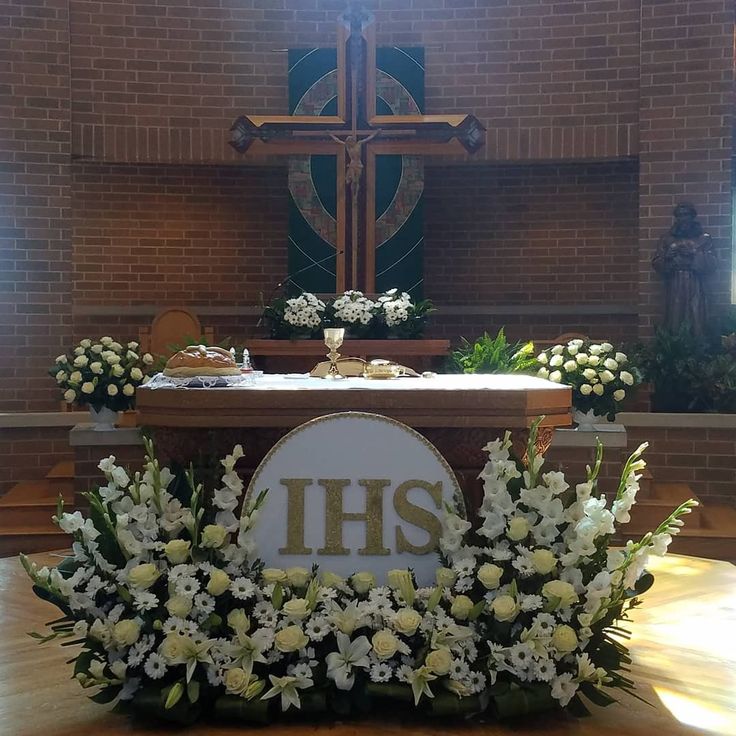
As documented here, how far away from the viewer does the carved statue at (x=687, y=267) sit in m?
7.25

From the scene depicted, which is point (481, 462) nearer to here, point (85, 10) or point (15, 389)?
point (15, 389)

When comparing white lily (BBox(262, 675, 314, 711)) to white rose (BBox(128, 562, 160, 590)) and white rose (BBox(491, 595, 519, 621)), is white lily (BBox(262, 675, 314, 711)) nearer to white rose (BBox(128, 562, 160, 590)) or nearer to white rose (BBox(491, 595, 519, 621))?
white rose (BBox(128, 562, 160, 590))

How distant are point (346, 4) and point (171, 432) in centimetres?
594

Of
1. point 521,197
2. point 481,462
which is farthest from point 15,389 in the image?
point 481,462

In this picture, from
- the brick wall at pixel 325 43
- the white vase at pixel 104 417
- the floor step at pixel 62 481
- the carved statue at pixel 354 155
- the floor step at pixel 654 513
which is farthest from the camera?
the brick wall at pixel 325 43

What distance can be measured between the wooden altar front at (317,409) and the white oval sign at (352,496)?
0.48 feet

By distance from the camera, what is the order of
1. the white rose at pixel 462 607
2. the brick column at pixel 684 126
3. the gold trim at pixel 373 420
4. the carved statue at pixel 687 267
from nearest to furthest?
the white rose at pixel 462 607 → the gold trim at pixel 373 420 → the carved statue at pixel 687 267 → the brick column at pixel 684 126

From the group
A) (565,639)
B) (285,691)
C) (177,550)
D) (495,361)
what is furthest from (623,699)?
(495,361)

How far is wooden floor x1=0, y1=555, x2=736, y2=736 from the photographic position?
2287mm

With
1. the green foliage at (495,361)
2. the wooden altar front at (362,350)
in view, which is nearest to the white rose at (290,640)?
the green foliage at (495,361)

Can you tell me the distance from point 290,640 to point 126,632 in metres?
0.39

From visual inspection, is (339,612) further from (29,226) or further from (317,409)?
(29,226)

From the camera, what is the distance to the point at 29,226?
7.34 m

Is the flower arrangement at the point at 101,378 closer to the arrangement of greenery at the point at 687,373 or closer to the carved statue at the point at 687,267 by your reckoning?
the arrangement of greenery at the point at 687,373
